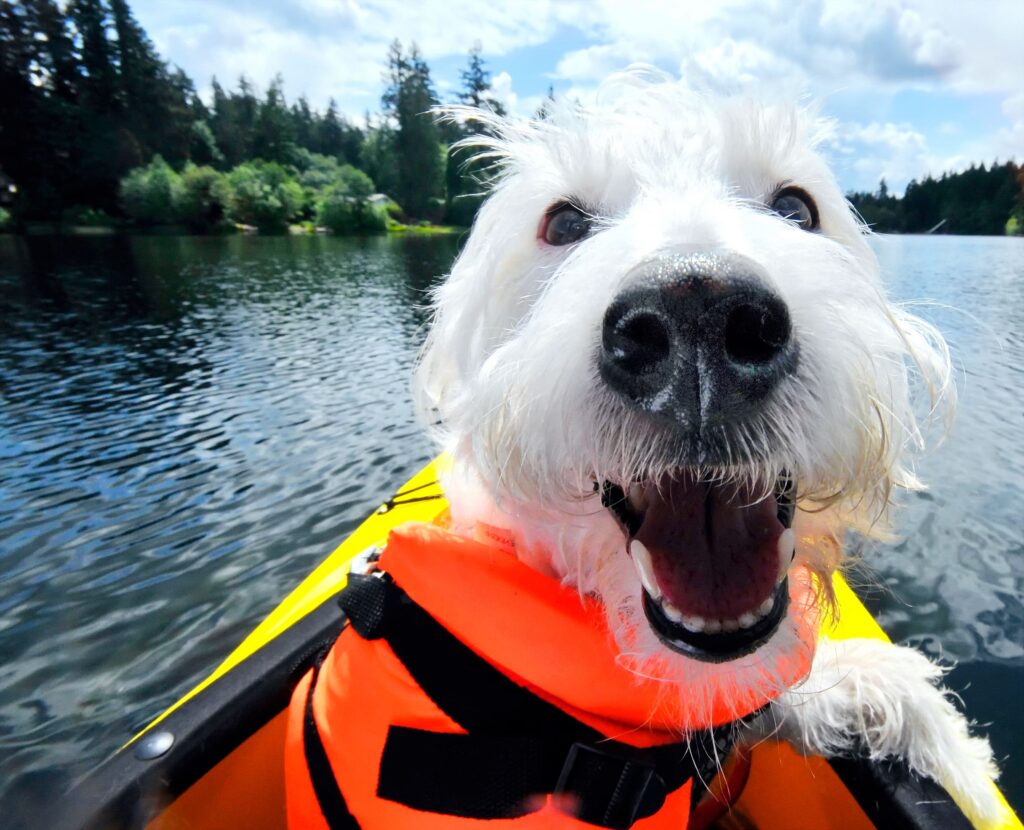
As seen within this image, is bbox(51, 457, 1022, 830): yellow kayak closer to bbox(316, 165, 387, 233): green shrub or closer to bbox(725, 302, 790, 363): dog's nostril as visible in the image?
bbox(725, 302, 790, 363): dog's nostril

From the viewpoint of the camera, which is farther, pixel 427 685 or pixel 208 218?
pixel 208 218

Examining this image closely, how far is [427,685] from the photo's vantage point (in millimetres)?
1774

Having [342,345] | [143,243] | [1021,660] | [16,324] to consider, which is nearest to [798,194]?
[1021,660]

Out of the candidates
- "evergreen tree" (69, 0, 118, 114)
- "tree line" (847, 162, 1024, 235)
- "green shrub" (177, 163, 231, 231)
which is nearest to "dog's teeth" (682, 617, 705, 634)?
"tree line" (847, 162, 1024, 235)

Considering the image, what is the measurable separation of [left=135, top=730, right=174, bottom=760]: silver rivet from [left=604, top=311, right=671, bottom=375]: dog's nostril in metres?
2.05

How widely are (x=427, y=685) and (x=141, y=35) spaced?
101m

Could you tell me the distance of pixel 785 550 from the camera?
146 centimetres

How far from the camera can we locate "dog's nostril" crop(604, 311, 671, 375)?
3.91 ft

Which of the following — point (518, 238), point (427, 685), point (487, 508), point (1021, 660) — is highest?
point (518, 238)

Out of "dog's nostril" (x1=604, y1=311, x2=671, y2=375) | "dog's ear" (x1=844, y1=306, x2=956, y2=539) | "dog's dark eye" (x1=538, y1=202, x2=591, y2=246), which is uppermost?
"dog's dark eye" (x1=538, y1=202, x2=591, y2=246)

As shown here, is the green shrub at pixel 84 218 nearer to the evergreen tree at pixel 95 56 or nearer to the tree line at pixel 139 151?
the tree line at pixel 139 151

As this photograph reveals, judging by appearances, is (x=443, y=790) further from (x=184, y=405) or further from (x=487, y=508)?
(x=184, y=405)

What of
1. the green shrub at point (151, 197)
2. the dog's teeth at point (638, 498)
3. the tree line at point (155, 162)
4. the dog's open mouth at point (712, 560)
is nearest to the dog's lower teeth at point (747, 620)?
the dog's open mouth at point (712, 560)

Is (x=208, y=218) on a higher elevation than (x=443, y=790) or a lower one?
lower
